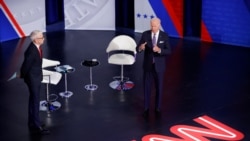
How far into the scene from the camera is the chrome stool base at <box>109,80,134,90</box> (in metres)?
8.49

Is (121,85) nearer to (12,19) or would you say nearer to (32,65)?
(32,65)

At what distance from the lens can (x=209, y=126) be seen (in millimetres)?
7000

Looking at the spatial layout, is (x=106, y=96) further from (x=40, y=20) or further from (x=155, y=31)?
(x=40, y=20)

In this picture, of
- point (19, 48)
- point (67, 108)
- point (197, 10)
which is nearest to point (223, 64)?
point (197, 10)

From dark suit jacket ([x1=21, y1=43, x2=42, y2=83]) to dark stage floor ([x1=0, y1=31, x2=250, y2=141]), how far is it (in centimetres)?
85

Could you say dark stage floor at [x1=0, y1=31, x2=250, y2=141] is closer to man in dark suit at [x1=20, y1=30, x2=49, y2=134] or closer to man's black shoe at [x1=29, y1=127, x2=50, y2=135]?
man's black shoe at [x1=29, y1=127, x2=50, y2=135]

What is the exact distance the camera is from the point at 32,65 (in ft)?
20.9

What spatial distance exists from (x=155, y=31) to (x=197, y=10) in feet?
14.9

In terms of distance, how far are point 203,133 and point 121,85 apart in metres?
2.19

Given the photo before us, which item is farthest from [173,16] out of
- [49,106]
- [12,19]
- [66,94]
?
[49,106]

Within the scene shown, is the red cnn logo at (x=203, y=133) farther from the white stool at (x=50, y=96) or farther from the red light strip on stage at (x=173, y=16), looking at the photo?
the red light strip on stage at (x=173, y=16)

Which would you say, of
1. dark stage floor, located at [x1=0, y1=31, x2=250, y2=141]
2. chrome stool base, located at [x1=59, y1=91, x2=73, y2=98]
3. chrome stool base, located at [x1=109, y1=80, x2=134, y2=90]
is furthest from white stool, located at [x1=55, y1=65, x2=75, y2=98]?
chrome stool base, located at [x1=109, y1=80, x2=134, y2=90]

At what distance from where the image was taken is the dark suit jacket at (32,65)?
6348mm

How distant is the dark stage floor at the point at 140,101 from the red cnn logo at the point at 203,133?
0.5 inches
